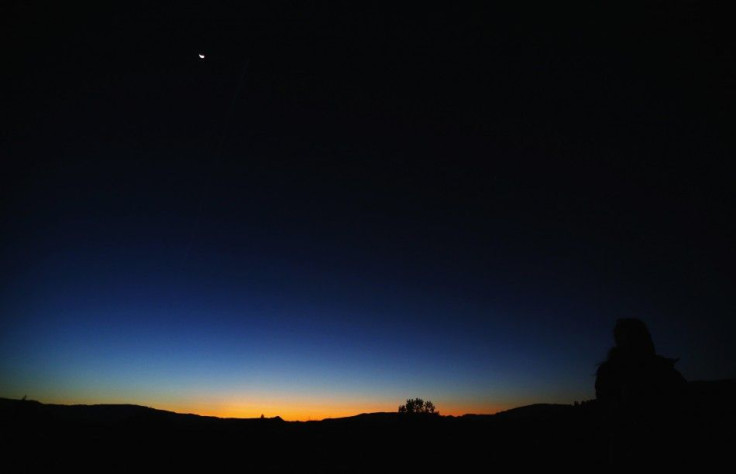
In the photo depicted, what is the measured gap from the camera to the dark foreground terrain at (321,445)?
931 centimetres

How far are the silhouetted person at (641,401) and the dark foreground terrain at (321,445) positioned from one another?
3.67 m

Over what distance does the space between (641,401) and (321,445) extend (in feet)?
36.3

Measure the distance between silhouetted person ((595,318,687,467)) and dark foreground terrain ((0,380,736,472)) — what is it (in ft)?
12.0

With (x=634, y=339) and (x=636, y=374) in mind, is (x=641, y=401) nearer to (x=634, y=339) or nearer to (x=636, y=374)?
(x=636, y=374)

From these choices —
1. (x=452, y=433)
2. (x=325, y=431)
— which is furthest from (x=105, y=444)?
(x=452, y=433)

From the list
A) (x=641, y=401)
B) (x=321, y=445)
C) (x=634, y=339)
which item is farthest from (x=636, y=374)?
(x=321, y=445)

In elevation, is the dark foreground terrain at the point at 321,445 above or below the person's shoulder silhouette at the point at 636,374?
below

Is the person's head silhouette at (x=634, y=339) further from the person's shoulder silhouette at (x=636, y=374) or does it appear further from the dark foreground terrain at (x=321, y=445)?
the dark foreground terrain at (x=321, y=445)

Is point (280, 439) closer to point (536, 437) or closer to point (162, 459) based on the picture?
point (162, 459)

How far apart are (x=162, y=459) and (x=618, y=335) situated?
→ 12.0 m

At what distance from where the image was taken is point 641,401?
4484 mm

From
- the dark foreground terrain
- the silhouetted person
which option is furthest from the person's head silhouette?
the dark foreground terrain

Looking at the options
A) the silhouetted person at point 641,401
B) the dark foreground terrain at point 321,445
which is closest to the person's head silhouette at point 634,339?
the silhouetted person at point 641,401

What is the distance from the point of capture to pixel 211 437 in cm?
1261
